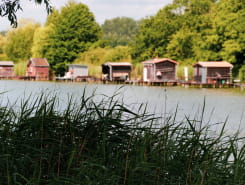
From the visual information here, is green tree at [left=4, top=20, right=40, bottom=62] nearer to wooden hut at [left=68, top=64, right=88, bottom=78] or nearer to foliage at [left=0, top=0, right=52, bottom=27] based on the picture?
wooden hut at [left=68, top=64, right=88, bottom=78]

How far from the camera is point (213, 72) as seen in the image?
167 feet

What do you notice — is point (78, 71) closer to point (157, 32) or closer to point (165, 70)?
point (157, 32)

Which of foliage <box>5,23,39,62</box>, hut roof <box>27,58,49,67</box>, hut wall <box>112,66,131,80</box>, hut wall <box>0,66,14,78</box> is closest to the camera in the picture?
hut wall <box>112,66,131,80</box>

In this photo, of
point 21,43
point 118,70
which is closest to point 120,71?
point 118,70

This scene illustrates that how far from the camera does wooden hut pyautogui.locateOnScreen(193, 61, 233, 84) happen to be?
4803 cm

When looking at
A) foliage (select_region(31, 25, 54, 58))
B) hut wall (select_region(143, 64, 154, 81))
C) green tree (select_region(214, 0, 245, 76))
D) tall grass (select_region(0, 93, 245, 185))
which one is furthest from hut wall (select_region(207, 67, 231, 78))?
tall grass (select_region(0, 93, 245, 185))

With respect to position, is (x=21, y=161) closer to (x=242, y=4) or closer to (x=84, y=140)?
(x=84, y=140)

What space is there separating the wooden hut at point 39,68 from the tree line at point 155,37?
5.06ft

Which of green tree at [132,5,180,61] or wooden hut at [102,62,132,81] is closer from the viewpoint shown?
green tree at [132,5,180,61]

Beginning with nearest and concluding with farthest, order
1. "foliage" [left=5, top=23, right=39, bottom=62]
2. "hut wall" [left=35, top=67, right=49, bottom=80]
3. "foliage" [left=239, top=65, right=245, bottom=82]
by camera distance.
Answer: "foliage" [left=239, top=65, right=245, bottom=82], "hut wall" [left=35, top=67, right=49, bottom=80], "foliage" [left=5, top=23, right=39, bottom=62]

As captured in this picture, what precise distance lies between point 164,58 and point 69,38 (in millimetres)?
21118

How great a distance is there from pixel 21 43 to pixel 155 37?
36679 millimetres

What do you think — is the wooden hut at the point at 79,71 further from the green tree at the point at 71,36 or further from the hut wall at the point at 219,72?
the hut wall at the point at 219,72

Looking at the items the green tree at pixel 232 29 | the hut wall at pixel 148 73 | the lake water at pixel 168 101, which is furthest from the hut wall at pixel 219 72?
the lake water at pixel 168 101
